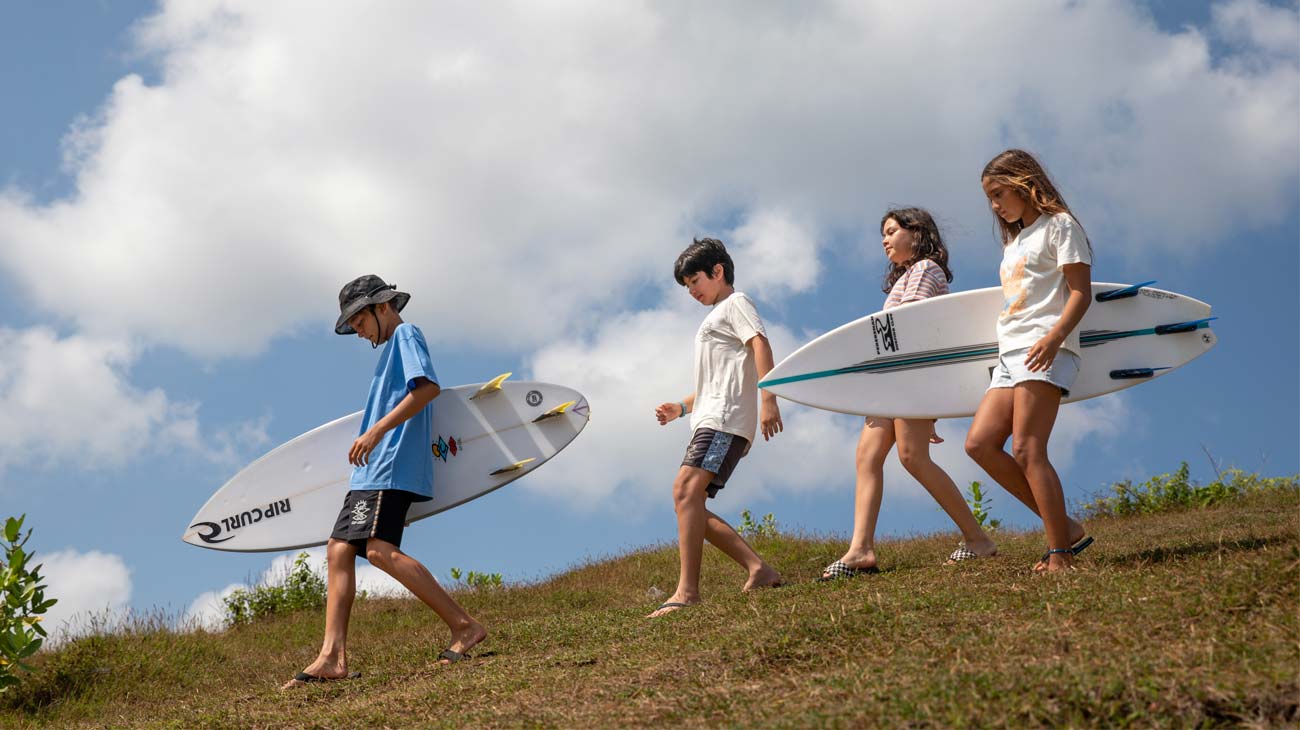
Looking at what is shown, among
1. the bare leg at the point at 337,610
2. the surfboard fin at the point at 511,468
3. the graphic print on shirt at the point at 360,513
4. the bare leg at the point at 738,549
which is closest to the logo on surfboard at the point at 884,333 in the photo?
the bare leg at the point at 738,549

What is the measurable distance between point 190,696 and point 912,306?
5518 millimetres

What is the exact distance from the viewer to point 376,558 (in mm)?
5582

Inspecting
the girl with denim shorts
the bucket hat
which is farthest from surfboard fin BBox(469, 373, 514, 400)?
the girl with denim shorts

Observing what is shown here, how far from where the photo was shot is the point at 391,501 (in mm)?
5680

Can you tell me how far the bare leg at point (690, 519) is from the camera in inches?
227

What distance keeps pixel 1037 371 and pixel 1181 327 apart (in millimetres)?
1706

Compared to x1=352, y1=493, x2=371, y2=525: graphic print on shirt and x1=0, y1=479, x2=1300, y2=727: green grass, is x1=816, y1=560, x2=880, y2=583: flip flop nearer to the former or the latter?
x1=0, y1=479, x2=1300, y2=727: green grass

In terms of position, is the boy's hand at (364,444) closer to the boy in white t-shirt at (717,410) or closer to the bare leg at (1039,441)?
the boy in white t-shirt at (717,410)

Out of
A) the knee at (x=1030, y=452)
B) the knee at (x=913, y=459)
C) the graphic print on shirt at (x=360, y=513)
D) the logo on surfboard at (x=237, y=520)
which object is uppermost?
the logo on surfboard at (x=237, y=520)

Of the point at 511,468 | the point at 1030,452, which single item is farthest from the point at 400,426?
the point at 1030,452

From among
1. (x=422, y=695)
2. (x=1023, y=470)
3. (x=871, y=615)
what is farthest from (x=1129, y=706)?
(x=422, y=695)

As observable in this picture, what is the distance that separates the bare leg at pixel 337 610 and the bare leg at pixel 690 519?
1.59 metres

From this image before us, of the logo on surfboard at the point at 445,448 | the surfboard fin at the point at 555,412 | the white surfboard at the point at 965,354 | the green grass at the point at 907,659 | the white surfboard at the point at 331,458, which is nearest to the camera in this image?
the green grass at the point at 907,659

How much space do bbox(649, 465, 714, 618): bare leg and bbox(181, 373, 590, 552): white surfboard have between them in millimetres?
1796
